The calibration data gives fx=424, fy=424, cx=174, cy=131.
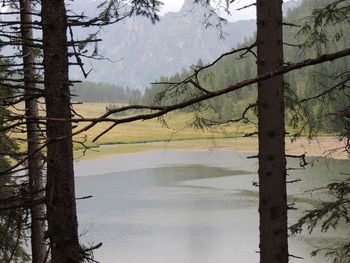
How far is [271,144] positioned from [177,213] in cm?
2111

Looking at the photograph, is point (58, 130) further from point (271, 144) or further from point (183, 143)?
point (183, 143)

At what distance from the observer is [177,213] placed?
25.1m

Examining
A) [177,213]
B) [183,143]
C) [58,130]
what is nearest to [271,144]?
[58,130]

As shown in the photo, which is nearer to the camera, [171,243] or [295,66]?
[295,66]

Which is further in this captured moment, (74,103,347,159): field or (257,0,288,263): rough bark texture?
(74,103,347,159): field

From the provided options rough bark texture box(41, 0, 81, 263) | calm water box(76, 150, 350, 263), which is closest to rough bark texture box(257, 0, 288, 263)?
rough bark texture box(41, 0, 81, 263)

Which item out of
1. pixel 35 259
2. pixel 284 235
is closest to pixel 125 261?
pixel 35 259

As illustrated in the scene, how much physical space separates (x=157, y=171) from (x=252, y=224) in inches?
815

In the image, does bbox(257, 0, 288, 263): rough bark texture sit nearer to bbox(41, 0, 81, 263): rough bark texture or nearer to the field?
bbox(41, 0, 81, 263): rough bark texture

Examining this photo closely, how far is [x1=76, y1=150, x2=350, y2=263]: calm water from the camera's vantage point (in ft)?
61.7

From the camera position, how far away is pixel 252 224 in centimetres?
2258

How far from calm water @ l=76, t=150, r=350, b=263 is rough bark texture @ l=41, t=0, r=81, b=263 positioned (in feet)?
21.7

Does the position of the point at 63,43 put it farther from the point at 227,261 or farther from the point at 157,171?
the point at 157,171

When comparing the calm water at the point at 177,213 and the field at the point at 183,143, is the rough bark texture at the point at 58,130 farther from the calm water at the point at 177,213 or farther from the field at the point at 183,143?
the field at the point at 183,143
